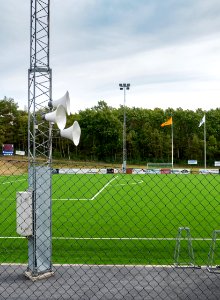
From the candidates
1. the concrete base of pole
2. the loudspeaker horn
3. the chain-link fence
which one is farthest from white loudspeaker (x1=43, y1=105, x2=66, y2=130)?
the concrete base of pole

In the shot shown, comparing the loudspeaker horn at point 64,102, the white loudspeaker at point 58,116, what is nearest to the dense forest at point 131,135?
the loudspeaker horn at point 64,102

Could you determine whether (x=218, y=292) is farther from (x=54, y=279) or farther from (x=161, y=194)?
(x=161, y=194)

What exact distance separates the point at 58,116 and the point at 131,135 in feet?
234

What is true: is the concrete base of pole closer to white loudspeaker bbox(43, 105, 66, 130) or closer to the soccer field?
the soccer field

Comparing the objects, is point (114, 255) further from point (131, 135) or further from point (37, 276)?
point (131, 135)

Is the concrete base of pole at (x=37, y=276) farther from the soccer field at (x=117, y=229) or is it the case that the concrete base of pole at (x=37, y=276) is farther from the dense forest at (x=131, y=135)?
the dense forest at (x=131, y=135)

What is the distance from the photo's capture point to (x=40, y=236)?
7.41m

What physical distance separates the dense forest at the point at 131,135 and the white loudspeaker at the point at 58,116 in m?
62.3

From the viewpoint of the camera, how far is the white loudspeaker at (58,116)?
7391 millimetres

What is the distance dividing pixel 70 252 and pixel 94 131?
70.4 metres

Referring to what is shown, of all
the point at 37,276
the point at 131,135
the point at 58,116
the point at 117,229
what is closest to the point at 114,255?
the point at 37,276

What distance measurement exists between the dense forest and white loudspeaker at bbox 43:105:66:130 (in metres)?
62.3

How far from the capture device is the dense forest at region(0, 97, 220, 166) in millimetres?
75000

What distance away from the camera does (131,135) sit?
78500 millimetres
